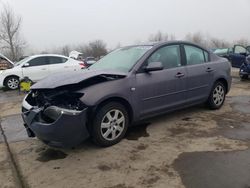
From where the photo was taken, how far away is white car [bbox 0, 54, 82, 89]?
41.2 ft

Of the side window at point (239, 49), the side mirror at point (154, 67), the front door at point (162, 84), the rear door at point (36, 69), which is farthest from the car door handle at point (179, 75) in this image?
the side window at point (239, 49)

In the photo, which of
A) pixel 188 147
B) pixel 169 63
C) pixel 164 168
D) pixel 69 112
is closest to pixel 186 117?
pixel 169 63

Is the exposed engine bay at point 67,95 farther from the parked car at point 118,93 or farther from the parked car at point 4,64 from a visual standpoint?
the parked car at point 4,64

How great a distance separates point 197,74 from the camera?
19.2ft

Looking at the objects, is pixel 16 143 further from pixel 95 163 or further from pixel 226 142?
pixel 226 142

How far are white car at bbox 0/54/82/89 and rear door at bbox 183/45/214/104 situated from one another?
7483 mm

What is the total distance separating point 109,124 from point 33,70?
8.96 metres

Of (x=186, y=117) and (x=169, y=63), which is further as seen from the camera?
(x=186, y=117)

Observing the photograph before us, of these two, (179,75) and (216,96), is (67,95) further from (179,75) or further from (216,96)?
(216,96)

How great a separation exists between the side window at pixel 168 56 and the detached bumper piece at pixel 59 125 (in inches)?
67.7

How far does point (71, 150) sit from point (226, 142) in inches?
92.4

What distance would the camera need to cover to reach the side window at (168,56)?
5273 millimetres

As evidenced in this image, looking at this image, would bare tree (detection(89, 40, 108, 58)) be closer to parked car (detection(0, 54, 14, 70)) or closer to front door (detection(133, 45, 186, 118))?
parked car (detection(0, 54, 14, 70))

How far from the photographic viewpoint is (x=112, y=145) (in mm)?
4590
